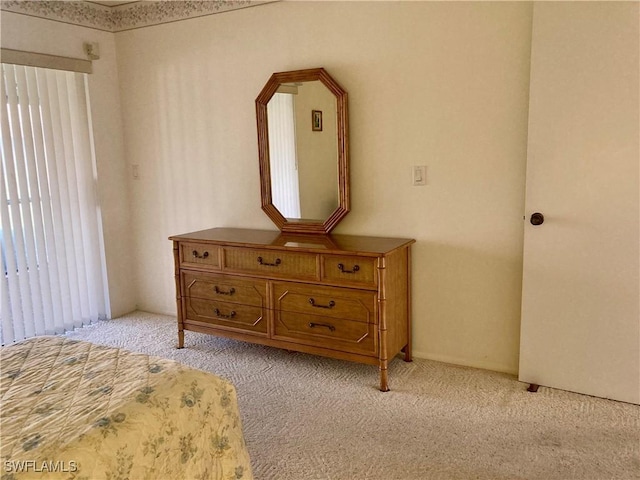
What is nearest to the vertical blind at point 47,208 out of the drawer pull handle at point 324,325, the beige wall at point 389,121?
the beige wall at point 389,121

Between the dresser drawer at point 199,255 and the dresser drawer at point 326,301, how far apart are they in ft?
1.57

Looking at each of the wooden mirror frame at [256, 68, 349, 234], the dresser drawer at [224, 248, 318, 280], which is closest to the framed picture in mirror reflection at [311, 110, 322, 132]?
the wooden mirror frame at [256, 68, 349, 234]

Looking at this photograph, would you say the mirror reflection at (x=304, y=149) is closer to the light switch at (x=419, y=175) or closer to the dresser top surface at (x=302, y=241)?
the dresser top surface at (x=302, y=241)

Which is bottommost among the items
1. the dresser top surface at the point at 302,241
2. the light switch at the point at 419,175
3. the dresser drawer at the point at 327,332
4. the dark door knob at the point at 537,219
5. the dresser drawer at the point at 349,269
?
the dresser drawer at the point at 327,332

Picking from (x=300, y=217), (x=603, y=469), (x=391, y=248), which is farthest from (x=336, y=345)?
(x=603, y=469)

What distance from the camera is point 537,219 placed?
267 cm

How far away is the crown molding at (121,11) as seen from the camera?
A: 11.4 ft

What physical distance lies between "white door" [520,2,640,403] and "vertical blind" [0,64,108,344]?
10.2 feet

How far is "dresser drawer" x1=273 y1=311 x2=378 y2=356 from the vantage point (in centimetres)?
284

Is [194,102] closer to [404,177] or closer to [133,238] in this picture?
[133,238]

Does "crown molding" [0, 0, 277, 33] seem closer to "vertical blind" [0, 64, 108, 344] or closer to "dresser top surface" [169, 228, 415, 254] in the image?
"vertical blind" [0, 64, 108, 344]

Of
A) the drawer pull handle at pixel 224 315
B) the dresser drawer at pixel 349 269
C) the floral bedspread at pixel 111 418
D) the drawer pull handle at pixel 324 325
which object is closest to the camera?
the floral bedspread at pixel 111 418

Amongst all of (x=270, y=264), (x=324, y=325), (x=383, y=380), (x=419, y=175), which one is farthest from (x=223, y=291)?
(x=419, y=175)

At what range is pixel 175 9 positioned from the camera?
3.71 m
